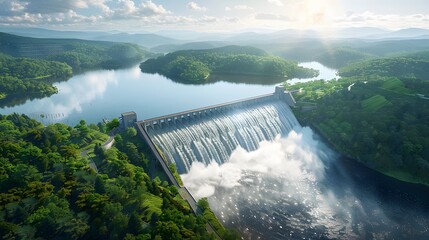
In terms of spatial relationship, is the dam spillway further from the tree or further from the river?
the river

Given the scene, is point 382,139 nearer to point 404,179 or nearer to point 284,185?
point 404,179

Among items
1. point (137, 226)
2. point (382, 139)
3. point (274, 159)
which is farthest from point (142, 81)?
point (137, 226)

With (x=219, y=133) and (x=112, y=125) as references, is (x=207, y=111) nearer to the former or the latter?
(x=219, y=133)

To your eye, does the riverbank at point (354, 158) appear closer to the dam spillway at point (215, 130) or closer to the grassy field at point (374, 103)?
the dam spillway at point (215, 130)

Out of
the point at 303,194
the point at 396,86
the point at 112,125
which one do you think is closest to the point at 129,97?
the point at 112,125

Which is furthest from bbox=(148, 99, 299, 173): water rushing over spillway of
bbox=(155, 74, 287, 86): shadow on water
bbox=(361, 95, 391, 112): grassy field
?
bbox=(155, 74, 287, 86): shadow on water

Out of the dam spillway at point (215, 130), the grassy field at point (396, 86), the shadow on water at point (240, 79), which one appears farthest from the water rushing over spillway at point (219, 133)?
the shadow on water at point (240, 79)
